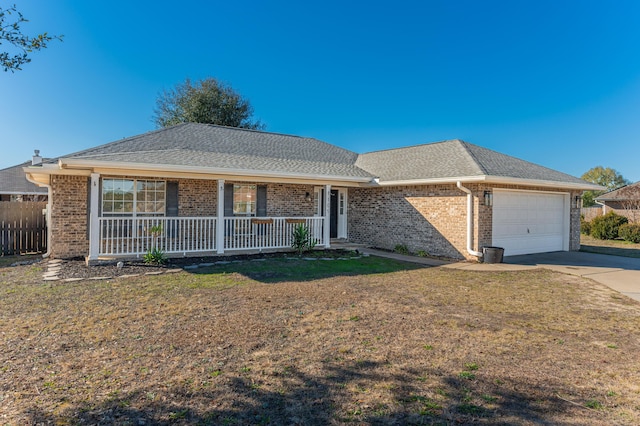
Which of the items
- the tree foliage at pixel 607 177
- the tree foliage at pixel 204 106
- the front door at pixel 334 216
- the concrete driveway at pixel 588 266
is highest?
the tree foliage at pixel 204 106

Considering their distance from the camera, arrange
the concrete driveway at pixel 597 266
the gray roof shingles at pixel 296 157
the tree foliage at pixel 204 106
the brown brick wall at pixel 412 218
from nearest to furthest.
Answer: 1. the concrete driveway at pixel 597 266
2. the gray roof shingles at pixel 296 157
3. the brown brick wall at pixel 412 218
4. the tree foliage at pixel 204 106

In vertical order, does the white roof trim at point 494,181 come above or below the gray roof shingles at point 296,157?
below

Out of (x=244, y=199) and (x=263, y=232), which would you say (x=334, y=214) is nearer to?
(x=263, y=232)

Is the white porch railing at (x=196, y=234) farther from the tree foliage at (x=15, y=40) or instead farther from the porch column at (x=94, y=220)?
the tree foliage at (x=15, y=40)

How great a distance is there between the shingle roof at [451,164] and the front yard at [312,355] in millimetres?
5193

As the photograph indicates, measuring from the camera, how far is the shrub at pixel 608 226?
20141 mm

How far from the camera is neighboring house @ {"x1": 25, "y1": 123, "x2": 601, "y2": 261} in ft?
33.7

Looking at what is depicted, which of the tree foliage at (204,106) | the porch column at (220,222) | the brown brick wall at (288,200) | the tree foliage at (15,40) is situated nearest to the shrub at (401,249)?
the brown brick wall at (288,200)

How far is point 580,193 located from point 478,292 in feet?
36.4

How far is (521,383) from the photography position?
11.4 ft

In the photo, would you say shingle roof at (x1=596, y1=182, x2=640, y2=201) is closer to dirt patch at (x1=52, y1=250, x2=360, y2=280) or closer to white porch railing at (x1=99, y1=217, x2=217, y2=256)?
dirt patch at (x1=52, y1=250, x2=360, y2=280)

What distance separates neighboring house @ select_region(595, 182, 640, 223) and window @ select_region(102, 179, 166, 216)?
2718cm

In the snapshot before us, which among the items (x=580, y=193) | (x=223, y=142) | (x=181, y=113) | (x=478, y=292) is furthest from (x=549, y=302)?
(x=181, y=113)

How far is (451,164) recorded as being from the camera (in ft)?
40.9
